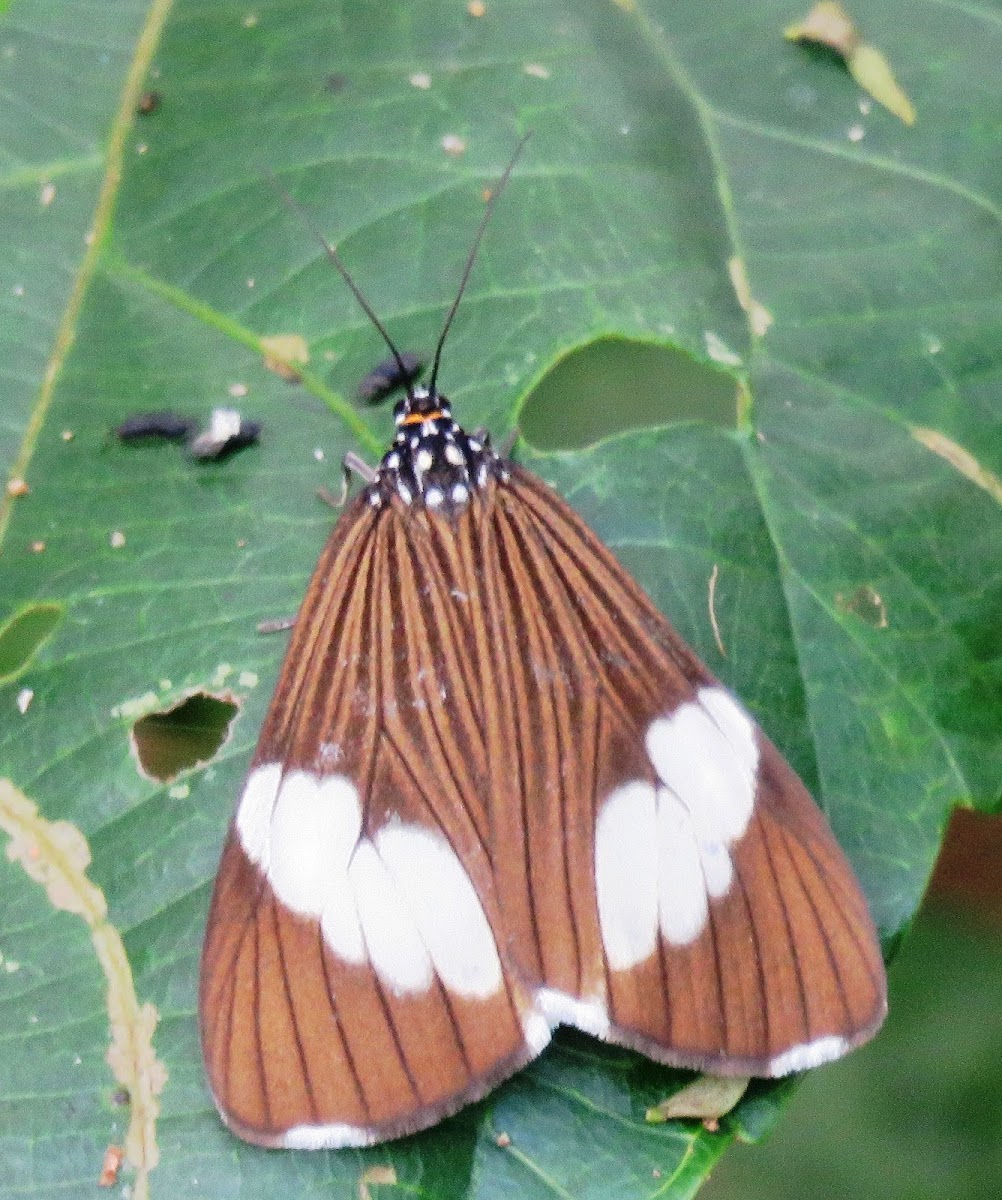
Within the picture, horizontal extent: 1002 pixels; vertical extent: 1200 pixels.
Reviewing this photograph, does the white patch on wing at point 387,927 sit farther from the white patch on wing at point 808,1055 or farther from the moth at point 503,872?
the white patch on wing at point 808,1055

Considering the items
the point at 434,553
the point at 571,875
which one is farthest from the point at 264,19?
the point at 571,875

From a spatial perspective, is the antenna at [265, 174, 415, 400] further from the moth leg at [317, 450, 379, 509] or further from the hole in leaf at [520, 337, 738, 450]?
the hole in leaf at [520, 337, 738, 450]

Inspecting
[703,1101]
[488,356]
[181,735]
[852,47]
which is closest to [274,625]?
[181,735]

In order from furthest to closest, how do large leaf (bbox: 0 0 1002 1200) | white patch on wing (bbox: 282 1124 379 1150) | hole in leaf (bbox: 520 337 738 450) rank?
hole in leaf (bbox: 520 337 738 450) < large leaf (bbox: 0 0 1002 1200) < white patch on wing (bbox: 282 1124 379 1150)

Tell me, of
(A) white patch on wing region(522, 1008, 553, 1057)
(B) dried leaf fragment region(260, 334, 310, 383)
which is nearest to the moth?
(A) white patch on wing region(522, 1008, 553, 1057)

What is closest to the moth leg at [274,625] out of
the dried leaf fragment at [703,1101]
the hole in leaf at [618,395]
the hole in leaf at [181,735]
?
the hole in leaf at [181,735]
